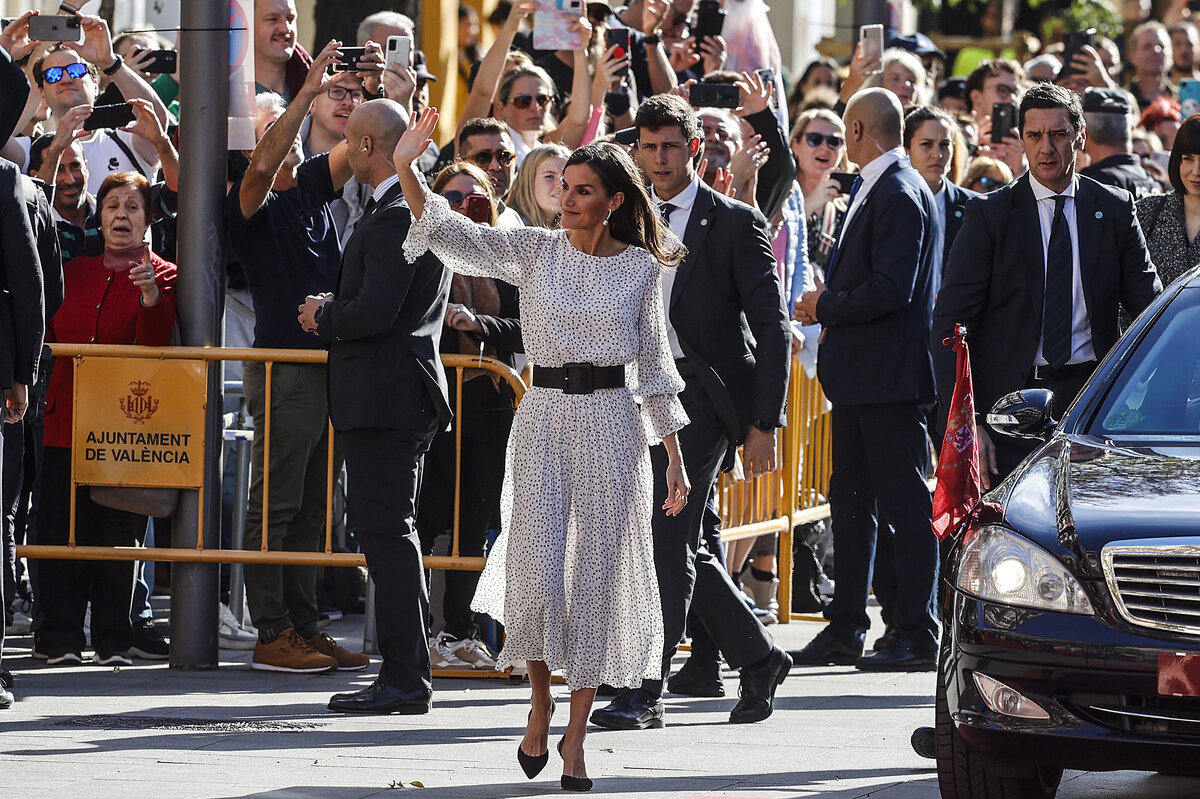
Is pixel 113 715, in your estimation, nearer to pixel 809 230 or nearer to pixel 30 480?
pixel 30 480

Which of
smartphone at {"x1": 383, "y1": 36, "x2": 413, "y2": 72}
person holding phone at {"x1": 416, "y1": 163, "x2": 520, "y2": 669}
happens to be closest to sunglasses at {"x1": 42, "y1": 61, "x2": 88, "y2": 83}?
smartphone at {"x1": 383, "y1": 36, "x2": 413, "y2": 72}

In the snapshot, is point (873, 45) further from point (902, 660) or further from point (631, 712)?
point (631, 712)

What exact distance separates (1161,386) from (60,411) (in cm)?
492

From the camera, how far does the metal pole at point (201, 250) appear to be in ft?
29.9

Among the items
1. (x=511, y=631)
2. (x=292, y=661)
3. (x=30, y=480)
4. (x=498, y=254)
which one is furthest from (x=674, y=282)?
(x=30, y=480)

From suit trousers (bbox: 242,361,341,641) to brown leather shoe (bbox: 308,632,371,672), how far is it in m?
0.05

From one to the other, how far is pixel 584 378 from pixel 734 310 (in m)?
1.50

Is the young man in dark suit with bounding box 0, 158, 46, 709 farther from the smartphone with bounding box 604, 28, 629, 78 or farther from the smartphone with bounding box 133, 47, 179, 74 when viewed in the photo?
the smartphone with bounding box 604, 28, 629, 78

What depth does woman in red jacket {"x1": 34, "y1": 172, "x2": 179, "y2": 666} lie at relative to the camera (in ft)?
30.6

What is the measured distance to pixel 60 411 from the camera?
30.6 ft

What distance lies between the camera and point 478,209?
905cm

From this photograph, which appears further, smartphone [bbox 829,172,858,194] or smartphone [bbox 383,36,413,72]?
smartphone [bbox 829,172,858,194]

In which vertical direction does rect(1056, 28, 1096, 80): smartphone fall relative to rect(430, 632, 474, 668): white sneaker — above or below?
above

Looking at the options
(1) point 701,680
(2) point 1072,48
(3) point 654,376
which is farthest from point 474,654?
(2) point 1072,48
